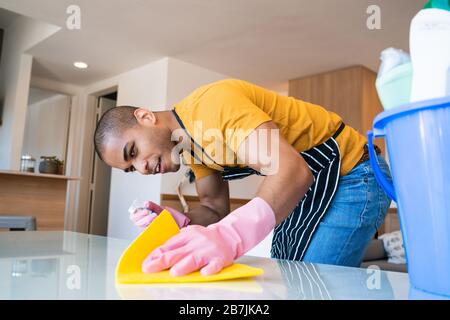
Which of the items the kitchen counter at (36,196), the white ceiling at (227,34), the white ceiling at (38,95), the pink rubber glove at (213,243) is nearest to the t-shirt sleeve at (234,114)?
the pink rubber glove at (213,243)

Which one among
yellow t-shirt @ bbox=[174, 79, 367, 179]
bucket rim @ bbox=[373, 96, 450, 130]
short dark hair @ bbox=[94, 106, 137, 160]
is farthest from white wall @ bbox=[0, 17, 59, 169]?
bucket rim @ bbox=[373, 96, 450, 130]

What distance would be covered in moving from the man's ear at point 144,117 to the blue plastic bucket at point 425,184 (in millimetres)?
737

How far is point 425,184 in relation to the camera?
1.39 ft

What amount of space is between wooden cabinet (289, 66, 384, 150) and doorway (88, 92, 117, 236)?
2673 millimetres

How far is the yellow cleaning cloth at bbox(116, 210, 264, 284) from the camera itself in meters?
0.47

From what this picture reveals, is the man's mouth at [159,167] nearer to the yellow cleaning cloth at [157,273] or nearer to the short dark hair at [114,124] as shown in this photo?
the short dark hair at [114,124]

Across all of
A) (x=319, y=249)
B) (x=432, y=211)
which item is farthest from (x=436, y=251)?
(x=319, y=249)

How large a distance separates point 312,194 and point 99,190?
4.62 meters

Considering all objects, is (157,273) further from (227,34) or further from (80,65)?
(80,65)

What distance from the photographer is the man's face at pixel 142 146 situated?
3.55 feet

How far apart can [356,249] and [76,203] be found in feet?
15.3

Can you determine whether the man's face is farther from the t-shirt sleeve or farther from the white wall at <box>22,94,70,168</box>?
the white wall at <box>22,94,70,168</box>

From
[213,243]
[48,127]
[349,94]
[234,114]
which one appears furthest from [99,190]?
[213,243]
